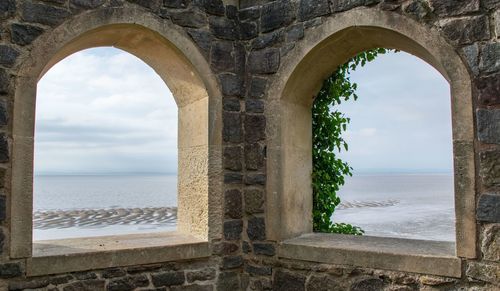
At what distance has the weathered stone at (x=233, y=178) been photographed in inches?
166

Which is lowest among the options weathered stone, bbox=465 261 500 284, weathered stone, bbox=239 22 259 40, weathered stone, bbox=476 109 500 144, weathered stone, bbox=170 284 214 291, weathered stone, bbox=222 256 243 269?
weathered stone, bbox=170 284 214 291

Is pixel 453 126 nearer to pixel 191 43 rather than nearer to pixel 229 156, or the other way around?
pixel 229 156


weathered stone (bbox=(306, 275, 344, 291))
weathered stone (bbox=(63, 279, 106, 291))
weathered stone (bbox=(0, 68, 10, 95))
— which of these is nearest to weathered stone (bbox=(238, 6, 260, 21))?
weathered stone (bbox=(0, 68, 10, 95))

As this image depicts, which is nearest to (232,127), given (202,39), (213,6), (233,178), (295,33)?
(233,178)

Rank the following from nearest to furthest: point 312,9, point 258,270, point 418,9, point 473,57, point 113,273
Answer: point 473,57
point 418,9
point 113,273
point 312,9
point 258,270

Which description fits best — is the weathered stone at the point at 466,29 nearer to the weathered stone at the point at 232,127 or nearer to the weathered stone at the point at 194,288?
the weathered stone at the point at 232,127

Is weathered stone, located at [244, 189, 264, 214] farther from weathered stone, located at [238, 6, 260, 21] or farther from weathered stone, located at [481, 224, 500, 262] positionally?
weathered stone, located at [481, 224, 500, 262]

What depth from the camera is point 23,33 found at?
136 inches

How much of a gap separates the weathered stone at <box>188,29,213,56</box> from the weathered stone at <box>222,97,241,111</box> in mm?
402

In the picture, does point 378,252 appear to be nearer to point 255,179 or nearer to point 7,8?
point 255,179

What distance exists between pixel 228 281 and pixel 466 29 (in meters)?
2.55

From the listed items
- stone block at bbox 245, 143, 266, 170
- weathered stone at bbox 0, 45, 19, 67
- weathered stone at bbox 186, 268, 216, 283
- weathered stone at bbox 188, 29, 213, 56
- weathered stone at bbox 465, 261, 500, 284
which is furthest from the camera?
stone block at bbox 245, 143, 266, 170

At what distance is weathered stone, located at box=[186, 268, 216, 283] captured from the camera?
404 cm

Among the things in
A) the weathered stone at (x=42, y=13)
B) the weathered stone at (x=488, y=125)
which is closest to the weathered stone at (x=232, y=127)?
the weathered stone at (x=42, y=13)
